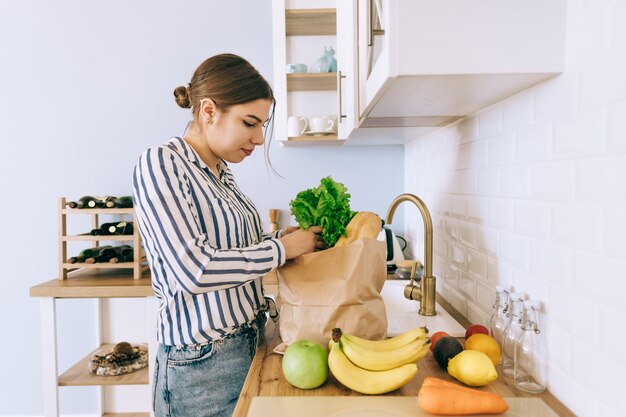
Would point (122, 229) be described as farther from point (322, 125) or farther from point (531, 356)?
point (531, 356)

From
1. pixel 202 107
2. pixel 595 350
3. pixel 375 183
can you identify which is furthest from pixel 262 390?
pixel 375 183

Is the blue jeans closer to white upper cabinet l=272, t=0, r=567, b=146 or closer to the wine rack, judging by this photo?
white upper cabinet l=272, t=0, r=567, b=146

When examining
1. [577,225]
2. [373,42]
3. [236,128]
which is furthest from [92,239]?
[577,225]

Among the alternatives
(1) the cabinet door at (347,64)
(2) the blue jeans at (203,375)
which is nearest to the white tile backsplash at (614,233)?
(2) the blue jeans at (203,375)

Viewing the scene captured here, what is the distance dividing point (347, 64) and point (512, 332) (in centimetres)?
117

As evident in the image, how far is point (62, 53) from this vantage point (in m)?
2.43

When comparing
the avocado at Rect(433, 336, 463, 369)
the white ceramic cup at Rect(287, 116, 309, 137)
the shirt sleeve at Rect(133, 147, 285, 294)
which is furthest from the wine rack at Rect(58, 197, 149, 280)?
the avocado at Rect(433, 336, 463, 369)

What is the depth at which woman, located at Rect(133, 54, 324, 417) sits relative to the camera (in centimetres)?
102

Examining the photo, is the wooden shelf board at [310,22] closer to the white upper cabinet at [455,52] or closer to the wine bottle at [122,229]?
the white upper cabinet at [455,52]

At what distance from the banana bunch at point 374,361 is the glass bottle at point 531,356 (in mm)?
199

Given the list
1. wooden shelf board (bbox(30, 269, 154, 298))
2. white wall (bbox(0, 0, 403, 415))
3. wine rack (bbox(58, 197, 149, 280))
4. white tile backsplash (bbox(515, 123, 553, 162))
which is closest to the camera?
white tile backsplash (bbox(515, 123, 553, 162))

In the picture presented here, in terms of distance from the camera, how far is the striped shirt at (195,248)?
101 cm

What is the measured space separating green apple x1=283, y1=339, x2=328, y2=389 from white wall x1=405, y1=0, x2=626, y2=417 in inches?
16.8

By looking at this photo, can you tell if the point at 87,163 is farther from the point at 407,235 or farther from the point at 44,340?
Answer: the point at 407,235
